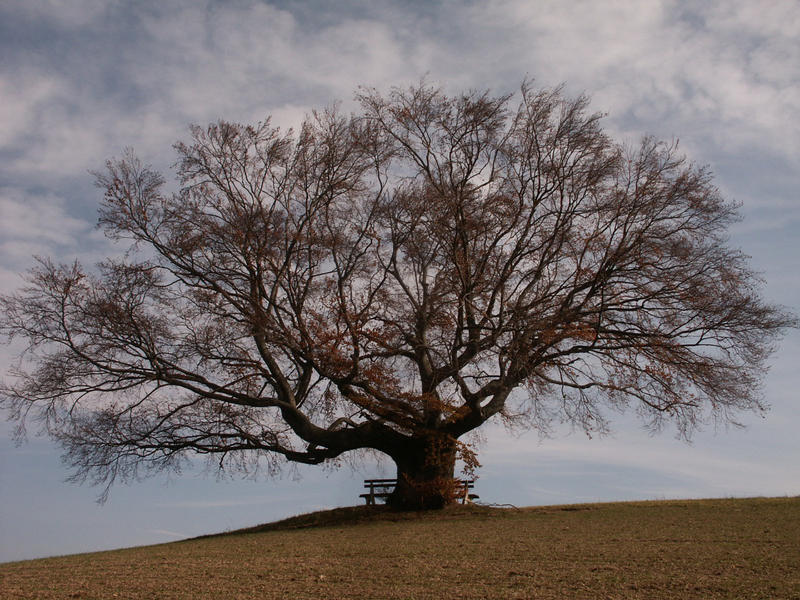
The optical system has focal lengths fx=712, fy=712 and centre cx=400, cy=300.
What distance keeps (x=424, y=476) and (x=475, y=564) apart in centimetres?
871

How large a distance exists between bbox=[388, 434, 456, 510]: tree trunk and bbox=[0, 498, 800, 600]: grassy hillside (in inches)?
85.4

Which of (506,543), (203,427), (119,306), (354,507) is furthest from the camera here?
(354,507)

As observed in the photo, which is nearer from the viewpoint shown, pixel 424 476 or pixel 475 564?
pixel 475 564

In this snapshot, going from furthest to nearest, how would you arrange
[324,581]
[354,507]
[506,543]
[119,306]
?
[354,507]
[119,306]
[506,543]
[324,581]

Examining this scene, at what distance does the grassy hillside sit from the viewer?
8.47 m

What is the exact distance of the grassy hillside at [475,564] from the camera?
8469 millimetres

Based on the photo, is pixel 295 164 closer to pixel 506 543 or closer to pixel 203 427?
pixel 203 427

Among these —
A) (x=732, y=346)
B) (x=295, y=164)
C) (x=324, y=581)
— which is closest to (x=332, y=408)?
(x=295, y=164)

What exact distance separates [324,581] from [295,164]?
12.1 metres

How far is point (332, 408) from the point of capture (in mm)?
17984

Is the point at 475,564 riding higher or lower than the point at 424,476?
lower

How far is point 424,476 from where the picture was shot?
18.7 metres

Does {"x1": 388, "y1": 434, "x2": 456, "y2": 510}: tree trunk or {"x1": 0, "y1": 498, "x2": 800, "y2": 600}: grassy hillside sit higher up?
{"x1": 388, "y1": 434, "x2": 456, "y2": 510}: tree trunk

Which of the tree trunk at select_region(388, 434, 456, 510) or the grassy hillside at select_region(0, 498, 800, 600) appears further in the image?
the tree trunk at select_region(388, 434, 456, 510)
